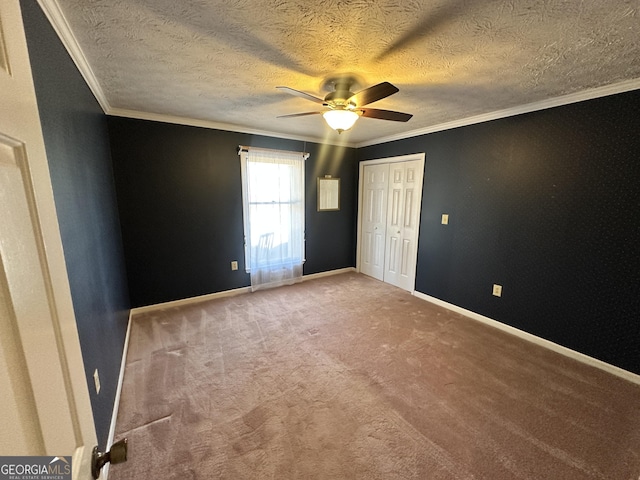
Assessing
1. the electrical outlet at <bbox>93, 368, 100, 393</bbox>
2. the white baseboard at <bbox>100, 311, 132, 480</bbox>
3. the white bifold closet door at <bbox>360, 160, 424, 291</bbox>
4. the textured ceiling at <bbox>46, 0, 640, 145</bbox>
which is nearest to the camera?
the textured ceiling at <bbox>46, 0, 640, 145</bbox>

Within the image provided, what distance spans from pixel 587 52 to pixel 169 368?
3.74 m

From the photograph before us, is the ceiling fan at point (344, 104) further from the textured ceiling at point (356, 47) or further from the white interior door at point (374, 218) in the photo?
the white interior door at point (374, 218)

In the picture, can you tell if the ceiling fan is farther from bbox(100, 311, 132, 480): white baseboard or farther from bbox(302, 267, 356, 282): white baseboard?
bbox(302, 267, 356, 282): white baseboard

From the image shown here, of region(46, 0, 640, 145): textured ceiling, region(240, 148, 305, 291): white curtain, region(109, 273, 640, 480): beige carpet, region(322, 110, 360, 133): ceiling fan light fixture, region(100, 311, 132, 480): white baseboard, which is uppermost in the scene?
region(46, 0, 640, 145): textured ceiling

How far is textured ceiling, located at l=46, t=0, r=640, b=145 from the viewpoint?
50.2 inches

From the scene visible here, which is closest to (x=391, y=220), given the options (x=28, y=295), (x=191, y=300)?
(x=191, y=300)

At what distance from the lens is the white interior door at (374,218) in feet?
14.0

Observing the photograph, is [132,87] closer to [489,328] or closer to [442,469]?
[442,469]

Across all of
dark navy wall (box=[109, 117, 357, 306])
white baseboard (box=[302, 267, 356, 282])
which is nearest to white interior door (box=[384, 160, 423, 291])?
white baseboard (box=[302, 267, 356, 282])

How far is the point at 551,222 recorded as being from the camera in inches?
99.0

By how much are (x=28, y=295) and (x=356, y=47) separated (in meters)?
1.83

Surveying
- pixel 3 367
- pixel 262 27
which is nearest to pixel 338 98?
pixel 262 27

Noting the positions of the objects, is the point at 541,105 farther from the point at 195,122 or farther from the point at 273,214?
the point at 195,122

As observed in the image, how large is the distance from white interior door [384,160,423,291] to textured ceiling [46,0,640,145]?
137cm
